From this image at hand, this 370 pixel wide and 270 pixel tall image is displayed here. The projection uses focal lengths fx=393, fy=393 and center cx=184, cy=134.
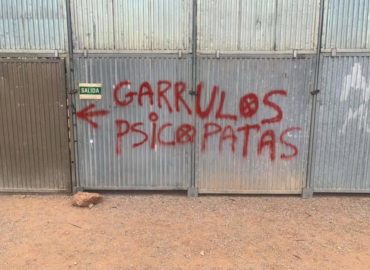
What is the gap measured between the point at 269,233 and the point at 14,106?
4597 millimetres

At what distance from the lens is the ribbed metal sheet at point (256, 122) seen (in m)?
6.43

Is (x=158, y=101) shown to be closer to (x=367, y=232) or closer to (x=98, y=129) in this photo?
(x=98, y=129)

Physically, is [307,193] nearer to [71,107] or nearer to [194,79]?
[194,79]

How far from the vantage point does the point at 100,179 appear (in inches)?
267

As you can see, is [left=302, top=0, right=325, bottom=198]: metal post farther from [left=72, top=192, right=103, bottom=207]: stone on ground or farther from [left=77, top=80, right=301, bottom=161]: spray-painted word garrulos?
[left=72, top=192, right=103, bottom=207]: stone on ground

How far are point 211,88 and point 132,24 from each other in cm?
164

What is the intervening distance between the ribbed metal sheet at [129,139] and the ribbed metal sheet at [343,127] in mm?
2241

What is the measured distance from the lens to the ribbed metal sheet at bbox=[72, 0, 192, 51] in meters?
6.28

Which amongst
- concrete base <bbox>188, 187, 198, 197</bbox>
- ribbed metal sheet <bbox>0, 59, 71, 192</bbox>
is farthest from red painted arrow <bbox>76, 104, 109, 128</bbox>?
concrete base <bbox>188, 187, 198, 197</bbox>

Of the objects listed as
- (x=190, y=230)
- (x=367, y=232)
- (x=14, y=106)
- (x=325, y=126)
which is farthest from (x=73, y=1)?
(x=367, y=232)

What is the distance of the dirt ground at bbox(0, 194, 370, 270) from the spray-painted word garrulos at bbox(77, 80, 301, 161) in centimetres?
94

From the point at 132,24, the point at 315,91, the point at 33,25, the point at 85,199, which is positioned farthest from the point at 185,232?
the point at 33,25

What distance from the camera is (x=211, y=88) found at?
6.51m

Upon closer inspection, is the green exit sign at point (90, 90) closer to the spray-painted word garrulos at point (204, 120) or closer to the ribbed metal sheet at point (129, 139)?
the ribbed metal sheet at point (129, 139)
